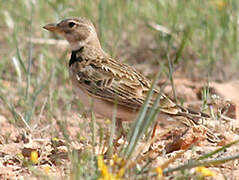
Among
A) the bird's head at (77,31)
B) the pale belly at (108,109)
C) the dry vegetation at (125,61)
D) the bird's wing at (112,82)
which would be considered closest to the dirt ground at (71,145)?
the dry vegetation at (125,61)

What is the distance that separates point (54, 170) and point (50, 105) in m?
1.93

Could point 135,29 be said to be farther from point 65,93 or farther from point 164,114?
point 164,114

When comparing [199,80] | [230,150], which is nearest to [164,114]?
[230,150]

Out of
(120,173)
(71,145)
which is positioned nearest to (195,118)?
(71,145)

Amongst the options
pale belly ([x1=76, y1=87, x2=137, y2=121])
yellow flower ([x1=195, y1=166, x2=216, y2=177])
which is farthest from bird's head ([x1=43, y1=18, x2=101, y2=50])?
yellow flower ([x1=195, y1=166, x2=216, y2=177])

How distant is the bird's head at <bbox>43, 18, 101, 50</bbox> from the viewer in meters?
5.77

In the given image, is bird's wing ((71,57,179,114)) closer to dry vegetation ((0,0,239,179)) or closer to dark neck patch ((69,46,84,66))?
dark neck patch ((69,46,84,66))

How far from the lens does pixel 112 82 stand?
16.9ft

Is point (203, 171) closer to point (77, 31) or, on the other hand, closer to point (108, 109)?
point (108, 109)

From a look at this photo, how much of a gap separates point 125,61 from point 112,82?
266 centimetres

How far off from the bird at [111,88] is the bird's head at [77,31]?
6cm

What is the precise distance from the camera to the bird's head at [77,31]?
577 cm

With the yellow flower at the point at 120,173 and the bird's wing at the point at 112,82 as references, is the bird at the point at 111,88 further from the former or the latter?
the yellow flower at the point at 120,173

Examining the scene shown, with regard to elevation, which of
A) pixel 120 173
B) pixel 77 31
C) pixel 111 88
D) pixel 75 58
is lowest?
pixel 120 173
